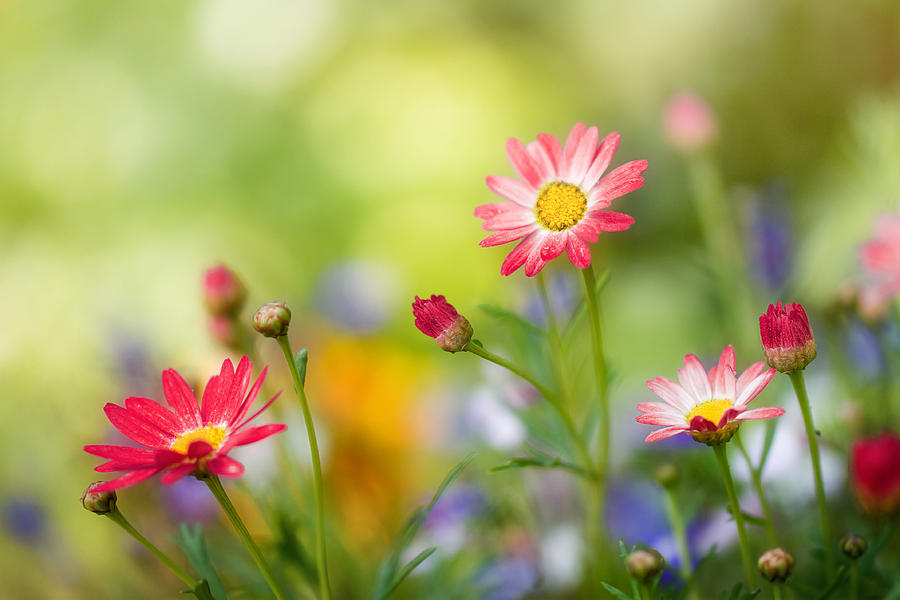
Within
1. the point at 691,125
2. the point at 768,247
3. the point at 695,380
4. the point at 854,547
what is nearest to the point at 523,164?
the point at 695,380

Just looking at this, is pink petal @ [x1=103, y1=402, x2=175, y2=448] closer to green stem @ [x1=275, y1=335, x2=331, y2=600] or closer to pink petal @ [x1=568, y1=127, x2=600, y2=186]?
green stem @ [x1=275, y1=335, x2=331, y2=600]

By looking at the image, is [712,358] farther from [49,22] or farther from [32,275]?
[49,22]

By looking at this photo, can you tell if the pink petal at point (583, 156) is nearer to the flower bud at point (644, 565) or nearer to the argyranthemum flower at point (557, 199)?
the argyranthemum flower at point (557, 199)

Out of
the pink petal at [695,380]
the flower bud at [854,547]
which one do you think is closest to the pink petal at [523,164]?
the pink petal at [695,380]

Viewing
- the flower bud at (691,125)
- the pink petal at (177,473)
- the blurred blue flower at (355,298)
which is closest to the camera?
the pink petal at (177,473)

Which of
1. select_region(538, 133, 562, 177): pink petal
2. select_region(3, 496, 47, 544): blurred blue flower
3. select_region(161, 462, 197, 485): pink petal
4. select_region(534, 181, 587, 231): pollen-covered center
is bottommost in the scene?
select_region(3, 496, 47, 544): blurred blue flower

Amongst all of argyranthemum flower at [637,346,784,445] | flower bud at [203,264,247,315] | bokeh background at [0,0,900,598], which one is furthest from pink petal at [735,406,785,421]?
bokeh background at [0,0,900,598]

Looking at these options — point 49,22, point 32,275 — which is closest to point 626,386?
point 32,275

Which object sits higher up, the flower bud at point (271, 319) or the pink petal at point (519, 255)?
the pink petal at point (519, 255)
